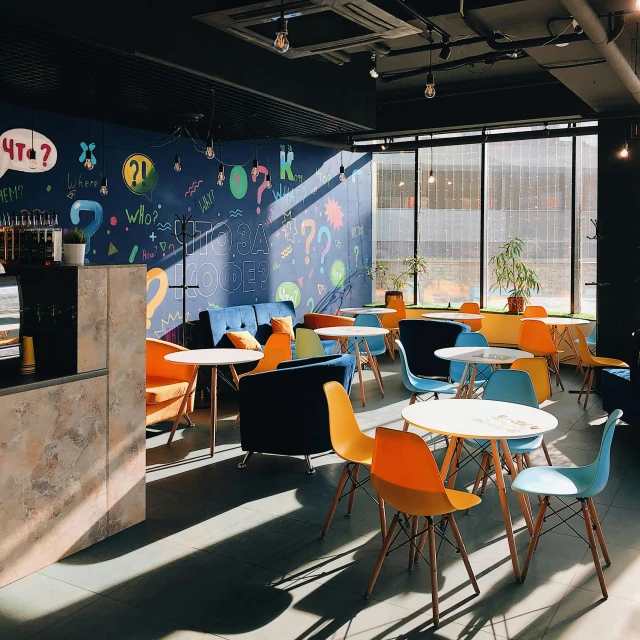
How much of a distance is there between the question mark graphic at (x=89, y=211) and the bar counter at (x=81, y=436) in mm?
2959

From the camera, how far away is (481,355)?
20.9 ft

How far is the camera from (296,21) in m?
5.39

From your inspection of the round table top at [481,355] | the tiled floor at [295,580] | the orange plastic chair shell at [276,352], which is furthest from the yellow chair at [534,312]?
Answer: the tiled floor at [295,580]

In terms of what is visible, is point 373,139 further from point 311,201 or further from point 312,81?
point 312,81

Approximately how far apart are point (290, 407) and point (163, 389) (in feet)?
5.53

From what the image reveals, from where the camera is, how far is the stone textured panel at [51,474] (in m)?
3.73

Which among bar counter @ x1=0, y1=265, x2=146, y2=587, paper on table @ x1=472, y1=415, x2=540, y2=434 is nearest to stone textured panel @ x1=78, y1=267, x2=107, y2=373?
bar counter @ x1=0, y1=265, x2=146, y2=587

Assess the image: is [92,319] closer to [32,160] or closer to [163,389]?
[163,389]

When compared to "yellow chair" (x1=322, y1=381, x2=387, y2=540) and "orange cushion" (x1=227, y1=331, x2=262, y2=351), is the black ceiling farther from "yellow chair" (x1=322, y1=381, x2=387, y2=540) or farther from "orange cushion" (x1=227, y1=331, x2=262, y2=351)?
"yellow chair" (x1=322, y1=381, x2=387, y2=540)

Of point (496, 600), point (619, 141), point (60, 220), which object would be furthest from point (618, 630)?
point (619, 141)

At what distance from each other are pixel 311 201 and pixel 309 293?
149cm

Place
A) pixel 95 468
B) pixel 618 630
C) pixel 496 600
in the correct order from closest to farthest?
1. pixel 618 630
2. pixel 496 600
3. pixel 95 468

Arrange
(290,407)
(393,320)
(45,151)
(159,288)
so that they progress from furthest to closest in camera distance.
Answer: (393,320), (159,288), (45,151), (290,407)

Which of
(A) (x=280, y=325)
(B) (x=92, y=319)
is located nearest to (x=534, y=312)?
(A) (x=280, y=325)
